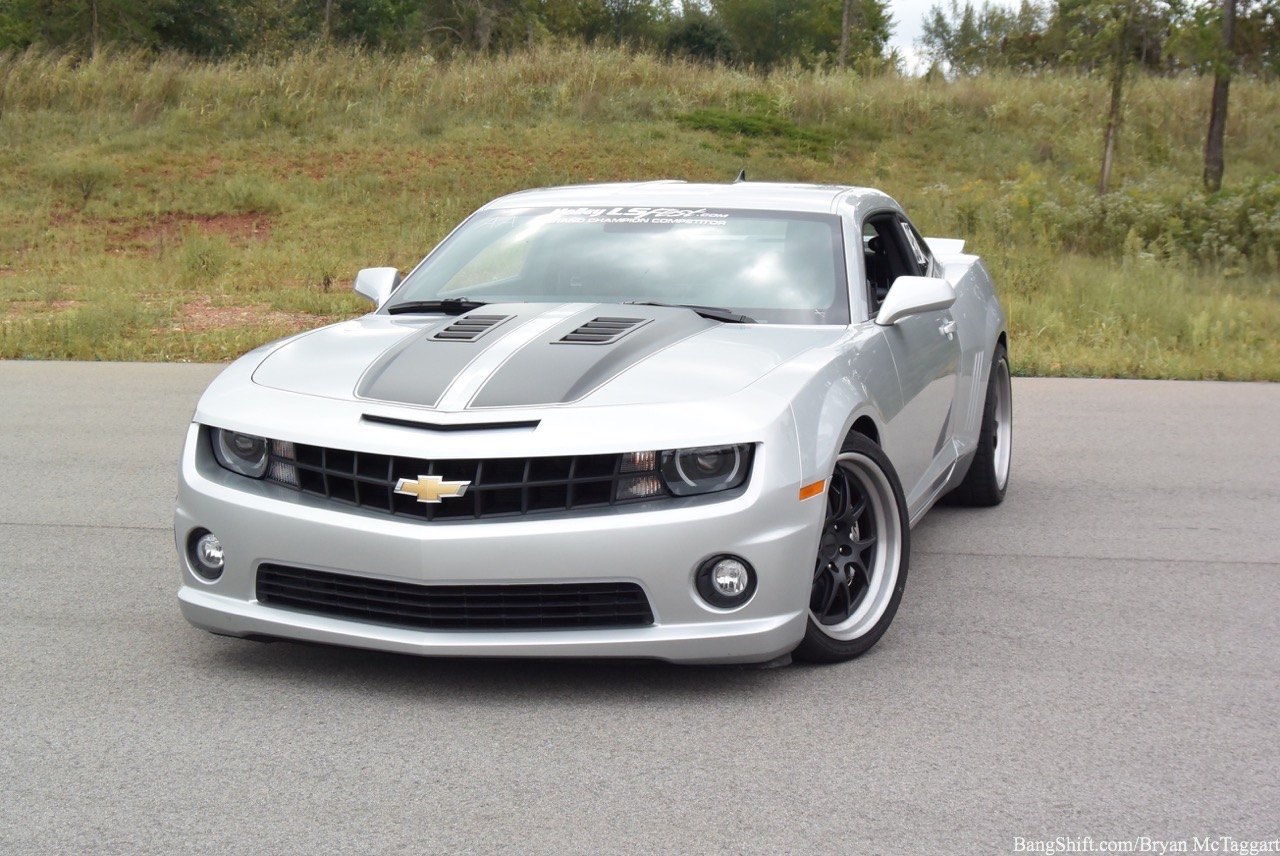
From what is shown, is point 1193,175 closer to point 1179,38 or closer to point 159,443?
point 1179,38

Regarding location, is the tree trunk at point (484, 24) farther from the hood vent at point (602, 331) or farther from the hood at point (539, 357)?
the hood vent at point (602, 331)

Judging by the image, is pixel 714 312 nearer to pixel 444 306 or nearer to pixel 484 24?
pixel 444 306

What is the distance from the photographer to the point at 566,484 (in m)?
4.05

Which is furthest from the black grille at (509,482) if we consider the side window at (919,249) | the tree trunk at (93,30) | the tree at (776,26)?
the tree at (776,26)

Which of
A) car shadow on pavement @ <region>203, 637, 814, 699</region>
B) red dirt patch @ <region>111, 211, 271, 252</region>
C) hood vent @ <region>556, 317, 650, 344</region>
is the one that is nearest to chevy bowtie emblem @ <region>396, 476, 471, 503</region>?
car shadow on pavement @ <region>203, 637, 814, 699</region>

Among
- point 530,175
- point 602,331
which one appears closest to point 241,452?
point 602,331

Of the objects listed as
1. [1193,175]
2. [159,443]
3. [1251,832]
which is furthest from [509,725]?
[1193,175]

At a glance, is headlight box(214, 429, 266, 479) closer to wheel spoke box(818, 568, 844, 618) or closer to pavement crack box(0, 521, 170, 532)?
wheel spoke box(818, 568, 844, 618)

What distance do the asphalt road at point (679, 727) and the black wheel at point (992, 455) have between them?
0.73 metres

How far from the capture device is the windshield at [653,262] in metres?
5.36

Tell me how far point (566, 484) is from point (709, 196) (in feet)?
7.30

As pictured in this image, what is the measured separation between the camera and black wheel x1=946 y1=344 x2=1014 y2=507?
22.6 ft

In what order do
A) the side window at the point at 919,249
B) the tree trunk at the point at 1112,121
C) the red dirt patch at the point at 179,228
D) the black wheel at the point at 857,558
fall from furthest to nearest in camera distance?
the tree trunk at the point at 1112,121 → the red dirt patch at the point at 179,228 → the side window at the point at 919,249 → the black wheel at the point at 857,558

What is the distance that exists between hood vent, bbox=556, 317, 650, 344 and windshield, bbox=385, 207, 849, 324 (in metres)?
0.48
